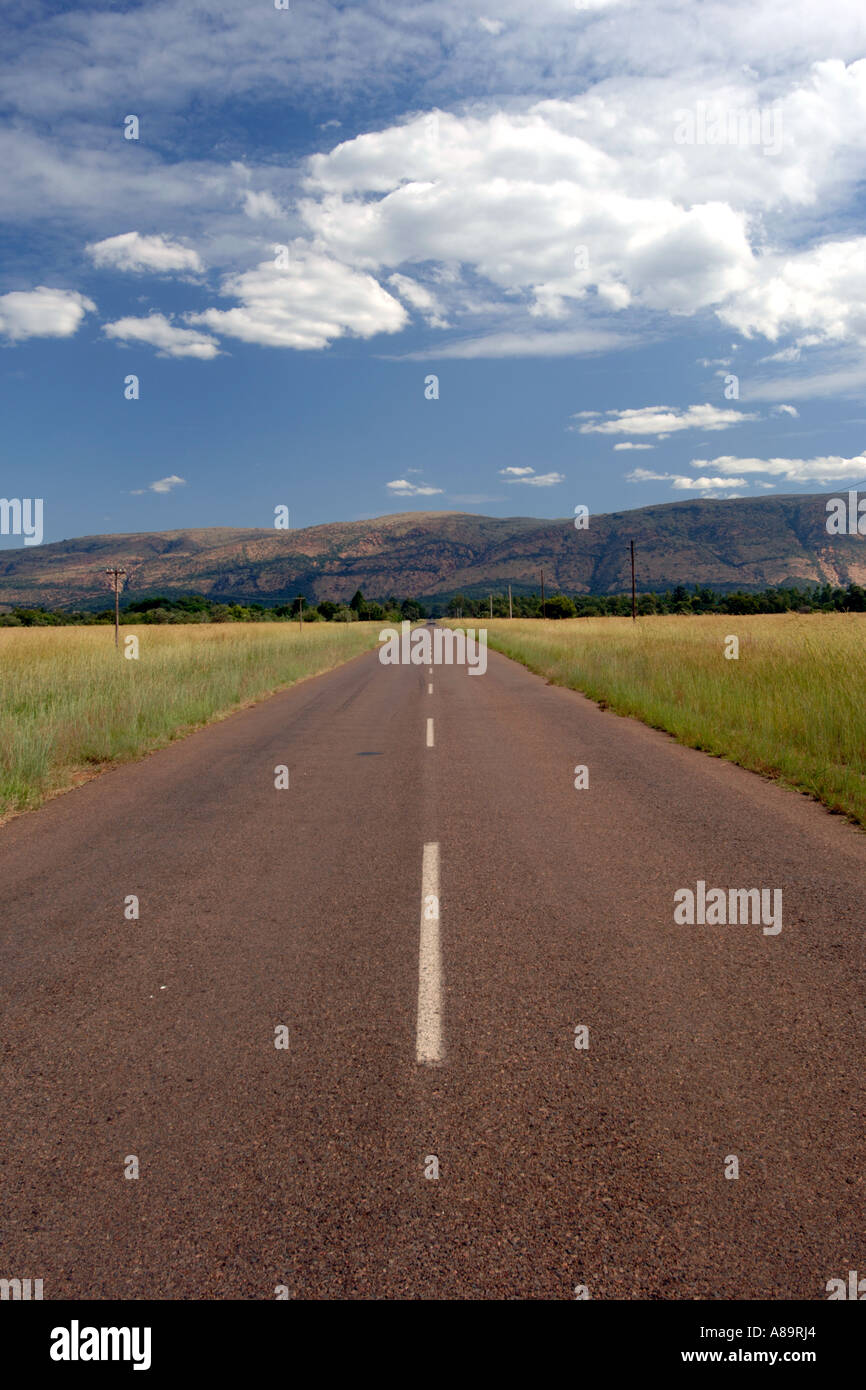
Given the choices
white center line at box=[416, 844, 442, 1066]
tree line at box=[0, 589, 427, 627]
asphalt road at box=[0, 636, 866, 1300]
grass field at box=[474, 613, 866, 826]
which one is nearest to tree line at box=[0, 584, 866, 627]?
tree line at box=[0, 589, 427, 627]

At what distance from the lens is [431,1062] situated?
11.5 feet

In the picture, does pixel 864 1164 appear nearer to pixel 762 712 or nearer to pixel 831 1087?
pixel 831 1087

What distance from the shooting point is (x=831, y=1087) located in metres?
3.28

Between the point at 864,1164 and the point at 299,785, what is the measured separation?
7.71 m

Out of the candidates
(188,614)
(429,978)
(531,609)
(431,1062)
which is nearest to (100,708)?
(429,978)

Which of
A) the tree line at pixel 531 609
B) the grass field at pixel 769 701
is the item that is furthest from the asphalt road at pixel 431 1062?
the tree line at pixel 531 609

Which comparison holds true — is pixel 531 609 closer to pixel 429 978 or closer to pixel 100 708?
pixel 100 708

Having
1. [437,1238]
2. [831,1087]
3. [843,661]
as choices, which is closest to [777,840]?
[831,1087]

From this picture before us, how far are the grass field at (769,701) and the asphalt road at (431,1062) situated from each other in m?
1.83

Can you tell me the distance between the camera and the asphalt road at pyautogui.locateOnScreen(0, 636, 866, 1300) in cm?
245

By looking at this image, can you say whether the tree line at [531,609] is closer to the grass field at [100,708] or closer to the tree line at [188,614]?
the tree line at [188,614]

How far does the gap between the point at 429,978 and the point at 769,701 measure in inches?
386

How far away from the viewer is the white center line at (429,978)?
3.63 meters

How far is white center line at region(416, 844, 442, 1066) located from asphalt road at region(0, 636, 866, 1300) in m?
0.02
